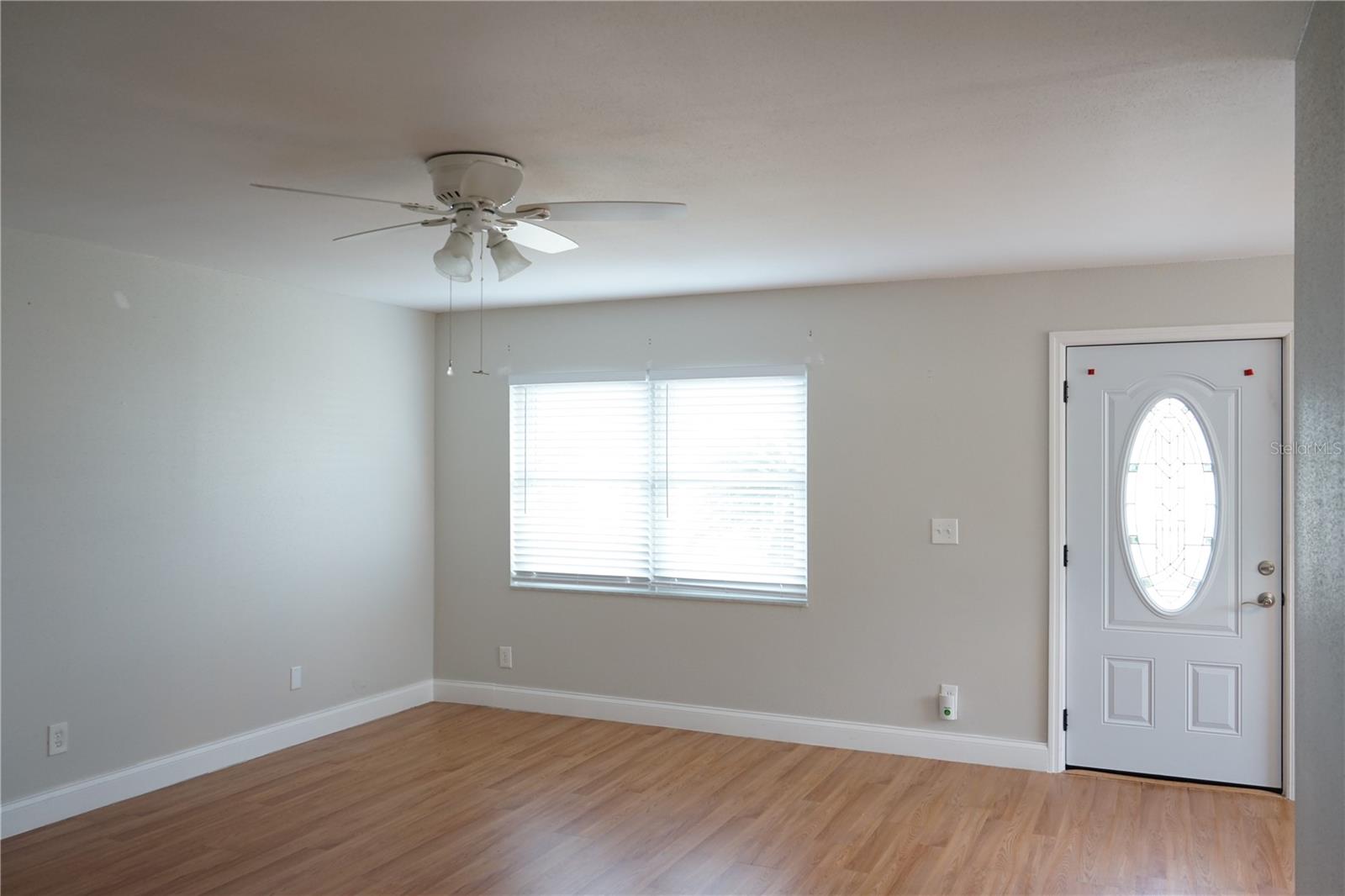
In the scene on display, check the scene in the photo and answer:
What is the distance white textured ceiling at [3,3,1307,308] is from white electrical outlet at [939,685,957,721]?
7.31 ft

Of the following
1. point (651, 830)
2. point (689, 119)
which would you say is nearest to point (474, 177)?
point (689, 119)

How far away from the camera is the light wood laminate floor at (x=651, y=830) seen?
363 cm

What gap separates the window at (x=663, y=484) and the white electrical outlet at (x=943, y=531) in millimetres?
682

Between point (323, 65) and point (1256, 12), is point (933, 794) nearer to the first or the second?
point (1256, 12)

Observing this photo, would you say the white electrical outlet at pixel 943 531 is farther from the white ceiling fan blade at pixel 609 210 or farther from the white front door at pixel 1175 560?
the white ceiling fan blade at pixel 609 210

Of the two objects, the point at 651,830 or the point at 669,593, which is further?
the point at 669,593

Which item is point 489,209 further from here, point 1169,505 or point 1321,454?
point 1169,505

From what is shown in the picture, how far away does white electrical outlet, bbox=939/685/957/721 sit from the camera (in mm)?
5117

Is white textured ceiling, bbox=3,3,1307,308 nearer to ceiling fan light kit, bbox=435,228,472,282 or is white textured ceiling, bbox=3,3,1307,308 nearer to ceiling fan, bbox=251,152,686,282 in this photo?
ceiling fan, bbox=251,152,686,282

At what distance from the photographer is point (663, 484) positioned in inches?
231

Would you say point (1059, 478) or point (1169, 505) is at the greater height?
point (1059, 478)

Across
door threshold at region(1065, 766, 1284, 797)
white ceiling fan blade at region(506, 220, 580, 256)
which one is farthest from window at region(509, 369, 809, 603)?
white ceiling fan blade at region(506, 220, 580, 256)

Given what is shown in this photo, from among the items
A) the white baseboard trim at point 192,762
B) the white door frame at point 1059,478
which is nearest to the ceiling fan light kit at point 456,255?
the white baseboard trim at point 192,762

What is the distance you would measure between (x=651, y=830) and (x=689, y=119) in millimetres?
2835
